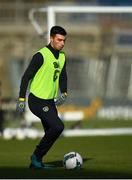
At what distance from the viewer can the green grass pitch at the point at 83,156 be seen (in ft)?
44.9

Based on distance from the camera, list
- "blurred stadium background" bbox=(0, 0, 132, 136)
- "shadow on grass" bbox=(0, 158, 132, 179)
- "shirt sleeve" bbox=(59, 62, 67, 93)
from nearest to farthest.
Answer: "shadow on grass" bbox=(0, 158, 132, 179) → "shirt sleeve" bbox=(59, 62, 67, 93) → "blurred stadium background" bbox=(0, 0, 132, 136)

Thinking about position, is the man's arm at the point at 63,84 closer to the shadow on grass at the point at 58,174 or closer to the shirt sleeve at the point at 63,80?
the shirt sleeve at the point at 63,80

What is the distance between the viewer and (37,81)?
14711 mm

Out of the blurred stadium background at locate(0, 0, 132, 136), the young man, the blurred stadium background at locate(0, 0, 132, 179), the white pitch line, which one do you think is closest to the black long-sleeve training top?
the young man

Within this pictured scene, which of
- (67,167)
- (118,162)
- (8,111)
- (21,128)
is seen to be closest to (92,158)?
(118,162)

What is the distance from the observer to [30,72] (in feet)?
47.8

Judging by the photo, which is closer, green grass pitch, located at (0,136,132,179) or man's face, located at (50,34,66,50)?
green grass pitch, located at (0,136,132,179)

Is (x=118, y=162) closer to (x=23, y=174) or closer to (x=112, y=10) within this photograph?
(x=23, y=174)

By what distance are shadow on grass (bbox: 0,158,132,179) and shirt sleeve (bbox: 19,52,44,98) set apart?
3.87ft

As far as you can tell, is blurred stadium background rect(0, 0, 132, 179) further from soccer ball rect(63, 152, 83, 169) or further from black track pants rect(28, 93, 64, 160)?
black track pants rect(28, 93, 64, 160)

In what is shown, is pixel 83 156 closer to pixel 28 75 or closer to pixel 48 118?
pixel 48 118

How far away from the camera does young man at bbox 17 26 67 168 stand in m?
14.6

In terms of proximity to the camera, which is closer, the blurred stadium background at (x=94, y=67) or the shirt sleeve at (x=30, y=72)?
the shirt sleeve at (x=30, y=72)

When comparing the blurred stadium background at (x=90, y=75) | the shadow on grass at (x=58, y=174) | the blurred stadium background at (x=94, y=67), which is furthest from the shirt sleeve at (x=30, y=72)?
the blurred stadium background at (x=94, y=67)
